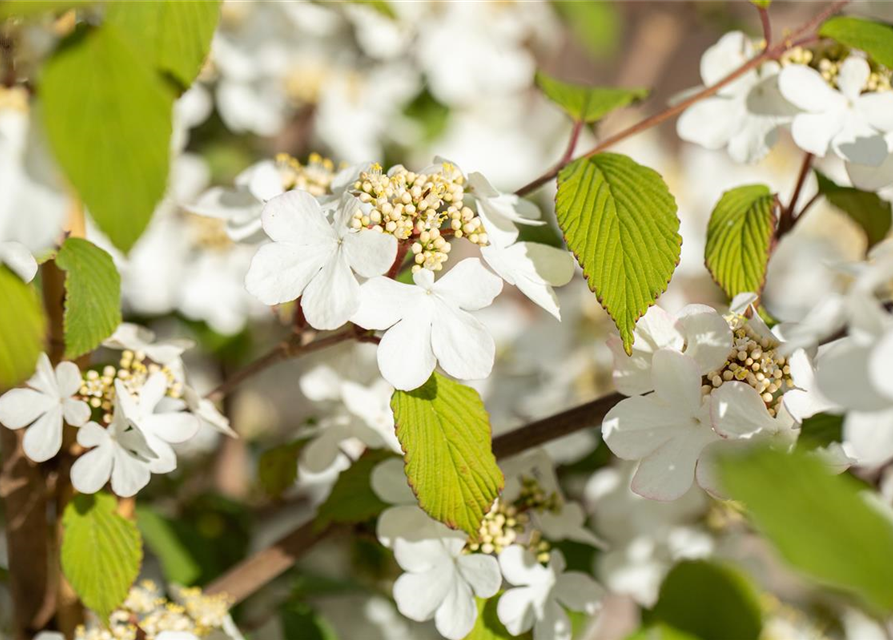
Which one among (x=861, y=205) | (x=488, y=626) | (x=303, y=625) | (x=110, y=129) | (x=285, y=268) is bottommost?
(x=303, y=625)

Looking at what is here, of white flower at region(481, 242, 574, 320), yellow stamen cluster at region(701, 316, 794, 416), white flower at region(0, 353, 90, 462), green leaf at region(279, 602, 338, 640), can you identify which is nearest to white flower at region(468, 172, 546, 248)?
white flower at region(481, 242, 574, 320)

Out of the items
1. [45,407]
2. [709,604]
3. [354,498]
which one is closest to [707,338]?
[709,604]

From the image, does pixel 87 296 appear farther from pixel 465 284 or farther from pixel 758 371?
pixel 758 371

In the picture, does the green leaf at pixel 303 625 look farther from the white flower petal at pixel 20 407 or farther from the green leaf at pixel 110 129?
the green leaf at pixel 110 129

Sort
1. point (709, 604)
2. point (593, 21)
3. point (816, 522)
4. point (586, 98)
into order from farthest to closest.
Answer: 1. point (593, 21)
2. point (586, 98)
3. point (709, 604)
4. point (816, 522)

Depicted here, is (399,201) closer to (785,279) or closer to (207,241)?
(207,241)

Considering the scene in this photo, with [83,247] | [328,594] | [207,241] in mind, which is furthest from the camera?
[207,241]

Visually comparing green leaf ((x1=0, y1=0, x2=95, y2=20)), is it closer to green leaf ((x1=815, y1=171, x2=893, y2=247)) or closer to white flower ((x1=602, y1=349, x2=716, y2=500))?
white flower ((x1=602, y1=349, x2=716, y2=500))

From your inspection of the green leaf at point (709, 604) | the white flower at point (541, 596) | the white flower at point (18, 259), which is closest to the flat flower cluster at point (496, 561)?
the white flower at point (541, 596)

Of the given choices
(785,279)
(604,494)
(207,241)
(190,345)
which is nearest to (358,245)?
(190,345)
